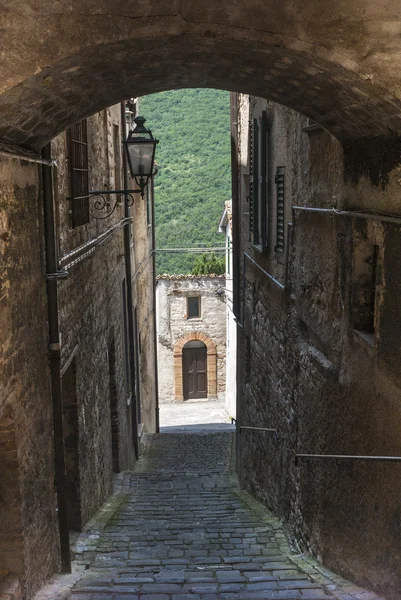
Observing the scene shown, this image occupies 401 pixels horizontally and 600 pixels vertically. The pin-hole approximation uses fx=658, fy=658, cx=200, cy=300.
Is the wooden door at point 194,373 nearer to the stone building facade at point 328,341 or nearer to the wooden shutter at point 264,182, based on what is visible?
the stone building facade at point 328,341

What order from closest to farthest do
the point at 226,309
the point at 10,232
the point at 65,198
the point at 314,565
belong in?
1. the point at 10,232
2. the point at 314,565
3. the point at 65,198
4. the point at 226,309

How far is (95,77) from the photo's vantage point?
387 centimetres

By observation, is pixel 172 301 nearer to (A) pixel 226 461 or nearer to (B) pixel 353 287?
(A) pixel 226 461

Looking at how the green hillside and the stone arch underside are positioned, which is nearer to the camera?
the stone arch underside

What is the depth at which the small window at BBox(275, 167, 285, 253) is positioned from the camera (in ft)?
25.4

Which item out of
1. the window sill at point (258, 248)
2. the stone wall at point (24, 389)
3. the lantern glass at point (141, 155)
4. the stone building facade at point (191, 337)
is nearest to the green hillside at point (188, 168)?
the stone building facade at point (191, 337)

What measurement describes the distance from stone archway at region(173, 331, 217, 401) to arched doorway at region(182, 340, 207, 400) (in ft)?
0.90

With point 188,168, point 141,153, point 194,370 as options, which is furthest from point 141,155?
point 188,168

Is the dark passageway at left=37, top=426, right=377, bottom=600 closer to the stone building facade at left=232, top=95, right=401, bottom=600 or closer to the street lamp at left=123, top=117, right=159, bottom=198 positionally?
the stone building facade at left=232, top=95, right=401, bottom=600

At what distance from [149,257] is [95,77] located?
557 inches

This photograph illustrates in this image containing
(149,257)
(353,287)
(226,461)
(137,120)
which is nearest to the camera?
(353,287)

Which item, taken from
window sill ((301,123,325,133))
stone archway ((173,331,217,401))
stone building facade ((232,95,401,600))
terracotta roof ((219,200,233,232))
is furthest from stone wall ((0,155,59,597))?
stone archway ((173,331,217,401))

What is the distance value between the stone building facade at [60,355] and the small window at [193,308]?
15806 millimetres

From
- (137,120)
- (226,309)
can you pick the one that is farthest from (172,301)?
(137,120)
